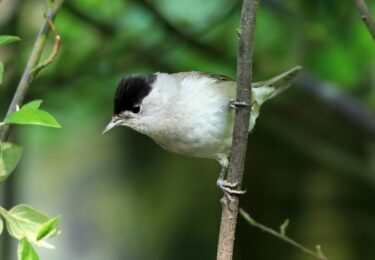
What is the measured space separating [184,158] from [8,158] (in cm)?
420

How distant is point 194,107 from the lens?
314 cm

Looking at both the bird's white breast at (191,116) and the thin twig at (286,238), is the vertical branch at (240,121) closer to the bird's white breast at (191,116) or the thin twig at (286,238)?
the thin twig at (286,238)

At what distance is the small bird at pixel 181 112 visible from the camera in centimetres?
308

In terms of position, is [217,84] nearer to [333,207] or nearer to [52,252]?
[333,207]

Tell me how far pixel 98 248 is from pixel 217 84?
Result: 3.67 metres

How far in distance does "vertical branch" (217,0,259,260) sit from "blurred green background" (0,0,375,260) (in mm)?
2118

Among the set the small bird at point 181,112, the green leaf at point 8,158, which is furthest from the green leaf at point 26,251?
the small bird at point 181,112

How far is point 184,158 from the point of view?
19.6ft

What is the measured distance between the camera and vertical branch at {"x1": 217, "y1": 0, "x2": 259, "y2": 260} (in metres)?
1.87

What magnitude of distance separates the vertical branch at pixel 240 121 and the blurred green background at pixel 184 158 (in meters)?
2.12

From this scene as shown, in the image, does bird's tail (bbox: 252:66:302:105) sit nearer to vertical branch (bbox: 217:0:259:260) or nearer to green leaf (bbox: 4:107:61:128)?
vertical branch (bbox: 217:0:259:260)

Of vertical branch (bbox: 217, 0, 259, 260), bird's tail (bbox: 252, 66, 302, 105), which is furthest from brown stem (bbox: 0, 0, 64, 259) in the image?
bird's tail (bbox: 252, 66, 302, 105)

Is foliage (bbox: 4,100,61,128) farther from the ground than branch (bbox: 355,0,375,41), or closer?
closer

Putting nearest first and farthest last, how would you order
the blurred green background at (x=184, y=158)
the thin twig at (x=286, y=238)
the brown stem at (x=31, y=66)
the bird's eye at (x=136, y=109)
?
the brown stem at (x=31, y=66)
the thin twig at (x=286, y=238)
the bird's eye at (x=136, y=109)
the blurred green background at (x=184, y=158)
